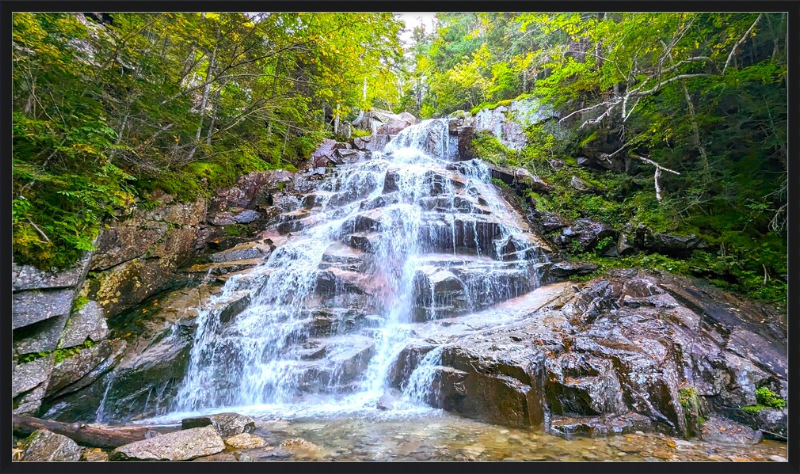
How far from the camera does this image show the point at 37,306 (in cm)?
384

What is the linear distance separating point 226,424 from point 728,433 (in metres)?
5.89

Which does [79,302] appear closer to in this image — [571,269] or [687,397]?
[687,397]

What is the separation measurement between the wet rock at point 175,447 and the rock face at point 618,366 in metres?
2.69

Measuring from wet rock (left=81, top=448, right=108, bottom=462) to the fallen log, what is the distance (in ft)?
0.36

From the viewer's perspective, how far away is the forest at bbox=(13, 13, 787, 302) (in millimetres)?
4066

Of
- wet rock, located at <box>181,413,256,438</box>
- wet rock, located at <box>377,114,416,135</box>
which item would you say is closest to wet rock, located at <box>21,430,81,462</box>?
wet rock, located at <box>181,413,256,438</box>

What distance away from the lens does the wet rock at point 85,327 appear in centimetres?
425

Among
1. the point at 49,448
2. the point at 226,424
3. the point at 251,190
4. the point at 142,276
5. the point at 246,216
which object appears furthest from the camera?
the point at 251,190

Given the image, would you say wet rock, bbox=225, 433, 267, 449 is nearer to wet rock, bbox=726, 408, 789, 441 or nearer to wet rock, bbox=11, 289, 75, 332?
wet rock, bbox=11, 289, 75, 332

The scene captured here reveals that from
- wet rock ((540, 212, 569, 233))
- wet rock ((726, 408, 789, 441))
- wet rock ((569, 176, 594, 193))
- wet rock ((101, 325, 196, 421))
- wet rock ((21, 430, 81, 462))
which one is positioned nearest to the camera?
wet rock ((21, 430, 81, 462))

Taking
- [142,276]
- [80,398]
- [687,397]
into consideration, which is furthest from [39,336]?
[687,397]

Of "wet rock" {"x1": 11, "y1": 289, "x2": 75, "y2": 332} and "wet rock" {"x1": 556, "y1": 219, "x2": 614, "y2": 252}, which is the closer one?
"wet rock" {"x1": 11, "y1": 289, "x2": 75, "y2": 332}
